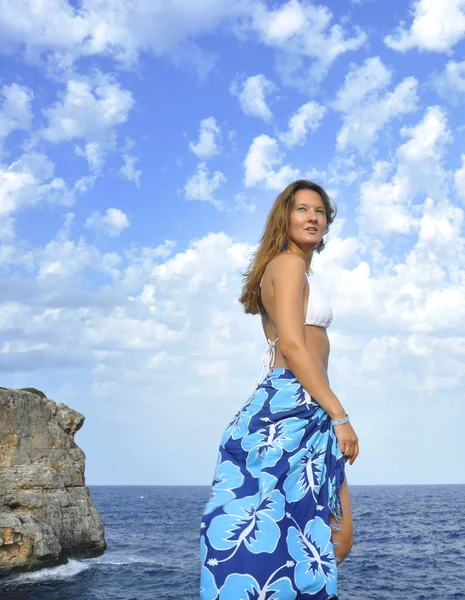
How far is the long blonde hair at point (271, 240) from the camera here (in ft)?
12.9

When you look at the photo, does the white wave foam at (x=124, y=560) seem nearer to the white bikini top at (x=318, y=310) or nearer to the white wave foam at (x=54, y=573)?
the white wave foam at (x=54, y=573)

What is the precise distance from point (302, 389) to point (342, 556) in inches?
37.0

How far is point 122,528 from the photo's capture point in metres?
74.9

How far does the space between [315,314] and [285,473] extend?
0.95m

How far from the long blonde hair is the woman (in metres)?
0.04

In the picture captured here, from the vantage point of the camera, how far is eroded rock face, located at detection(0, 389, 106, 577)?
87.8ft

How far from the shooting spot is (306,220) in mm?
3969

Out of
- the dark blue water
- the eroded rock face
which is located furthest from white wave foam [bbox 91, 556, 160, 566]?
the eroded rock face

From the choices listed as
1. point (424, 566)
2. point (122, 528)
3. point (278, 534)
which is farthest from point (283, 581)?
point (122, 528)

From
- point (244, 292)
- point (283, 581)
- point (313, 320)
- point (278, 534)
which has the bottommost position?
point (283, 581)

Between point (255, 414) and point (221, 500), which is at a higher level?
point (255, 414)

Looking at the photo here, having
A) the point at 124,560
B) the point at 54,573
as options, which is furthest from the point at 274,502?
the point at 124,560

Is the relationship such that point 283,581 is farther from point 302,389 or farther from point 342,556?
point 302,389

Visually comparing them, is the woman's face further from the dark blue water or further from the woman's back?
the dark blue water
